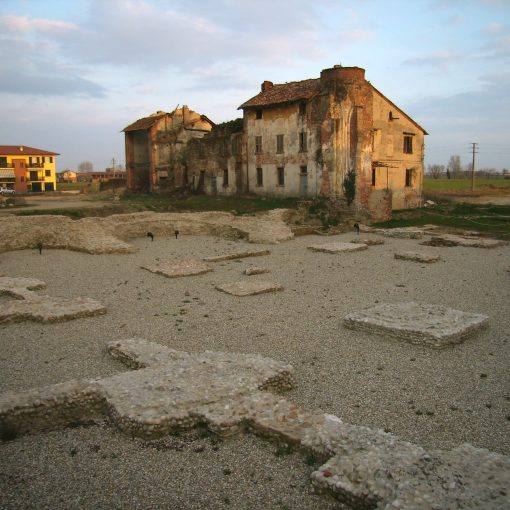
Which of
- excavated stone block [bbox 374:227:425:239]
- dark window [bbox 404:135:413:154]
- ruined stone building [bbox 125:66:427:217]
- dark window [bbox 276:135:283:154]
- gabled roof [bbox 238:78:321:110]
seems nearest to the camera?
excavated stone block [bbox 374:227:425:239]

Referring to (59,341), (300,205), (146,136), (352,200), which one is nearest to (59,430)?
(59,341)

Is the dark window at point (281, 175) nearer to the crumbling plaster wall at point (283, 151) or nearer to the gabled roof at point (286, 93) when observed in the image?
the crumbling plaster wall at point (283, 151)

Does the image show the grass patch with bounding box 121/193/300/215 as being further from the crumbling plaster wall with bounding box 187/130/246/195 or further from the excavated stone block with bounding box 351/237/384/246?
the excavated stone block with bounding box 351/237/384/246

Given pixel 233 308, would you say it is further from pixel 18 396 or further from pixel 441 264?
pixel 441 264

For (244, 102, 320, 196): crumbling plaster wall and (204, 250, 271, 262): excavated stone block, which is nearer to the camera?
(204, 250, 271, 262): excavated stone block

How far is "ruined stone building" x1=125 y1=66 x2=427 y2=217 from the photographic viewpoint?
102ft

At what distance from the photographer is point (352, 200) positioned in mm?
31344

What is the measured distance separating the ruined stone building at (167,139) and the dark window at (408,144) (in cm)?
1781

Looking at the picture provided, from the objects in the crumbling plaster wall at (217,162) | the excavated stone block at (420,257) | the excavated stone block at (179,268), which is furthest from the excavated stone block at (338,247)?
the crumbling plaster wall at (217,162)

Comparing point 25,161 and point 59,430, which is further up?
point 25,161

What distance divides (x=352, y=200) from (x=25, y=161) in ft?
206

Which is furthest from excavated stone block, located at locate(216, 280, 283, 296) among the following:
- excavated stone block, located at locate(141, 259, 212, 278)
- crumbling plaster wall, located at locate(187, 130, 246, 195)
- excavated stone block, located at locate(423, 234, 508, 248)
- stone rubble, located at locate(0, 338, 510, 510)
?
crumbling plaster wall, located at locate(187, 130, 246, 195)

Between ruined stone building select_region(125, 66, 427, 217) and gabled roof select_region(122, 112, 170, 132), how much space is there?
520 centimetres

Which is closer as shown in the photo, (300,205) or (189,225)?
(189,225)
